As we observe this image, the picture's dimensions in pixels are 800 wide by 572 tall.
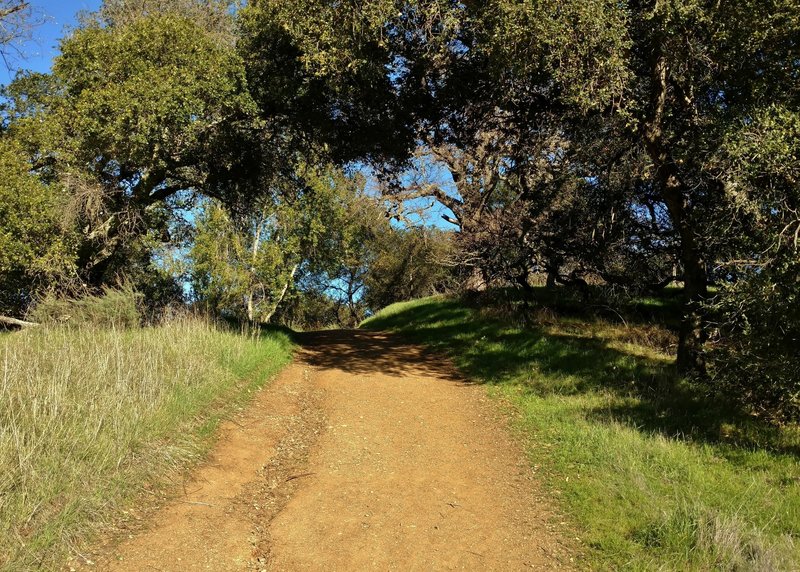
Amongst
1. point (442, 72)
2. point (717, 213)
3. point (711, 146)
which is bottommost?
point (717, 213)

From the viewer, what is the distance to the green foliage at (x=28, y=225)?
33.3ft

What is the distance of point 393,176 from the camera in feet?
45.4

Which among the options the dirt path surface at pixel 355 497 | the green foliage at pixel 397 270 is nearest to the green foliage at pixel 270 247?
the green foliage at pixel 397 270

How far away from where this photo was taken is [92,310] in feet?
35.8

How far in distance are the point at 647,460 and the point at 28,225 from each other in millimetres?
10535

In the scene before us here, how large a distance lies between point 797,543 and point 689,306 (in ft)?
19.1

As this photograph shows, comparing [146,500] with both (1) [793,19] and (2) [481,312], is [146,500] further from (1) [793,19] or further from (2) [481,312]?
(2) [481,312]

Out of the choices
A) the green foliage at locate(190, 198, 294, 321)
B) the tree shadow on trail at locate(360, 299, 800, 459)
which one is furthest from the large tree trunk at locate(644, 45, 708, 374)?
the green foliage at locate(190, 198, 294, 321)

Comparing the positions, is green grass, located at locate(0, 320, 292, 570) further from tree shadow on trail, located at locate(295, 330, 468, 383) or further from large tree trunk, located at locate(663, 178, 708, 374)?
large tree trunk, located at locate(663, 178, 708, 374)

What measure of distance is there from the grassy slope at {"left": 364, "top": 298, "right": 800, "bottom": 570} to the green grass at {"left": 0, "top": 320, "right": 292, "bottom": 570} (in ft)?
12.5

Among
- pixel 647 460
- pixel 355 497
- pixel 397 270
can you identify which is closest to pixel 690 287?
pixel 647 460

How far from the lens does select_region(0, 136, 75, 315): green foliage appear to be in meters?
10.1

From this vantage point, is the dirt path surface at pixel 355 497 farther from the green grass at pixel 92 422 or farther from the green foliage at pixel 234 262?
the green foliage at pixel 234 262

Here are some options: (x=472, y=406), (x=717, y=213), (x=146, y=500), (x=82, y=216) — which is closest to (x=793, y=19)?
(x=717, y=213)
